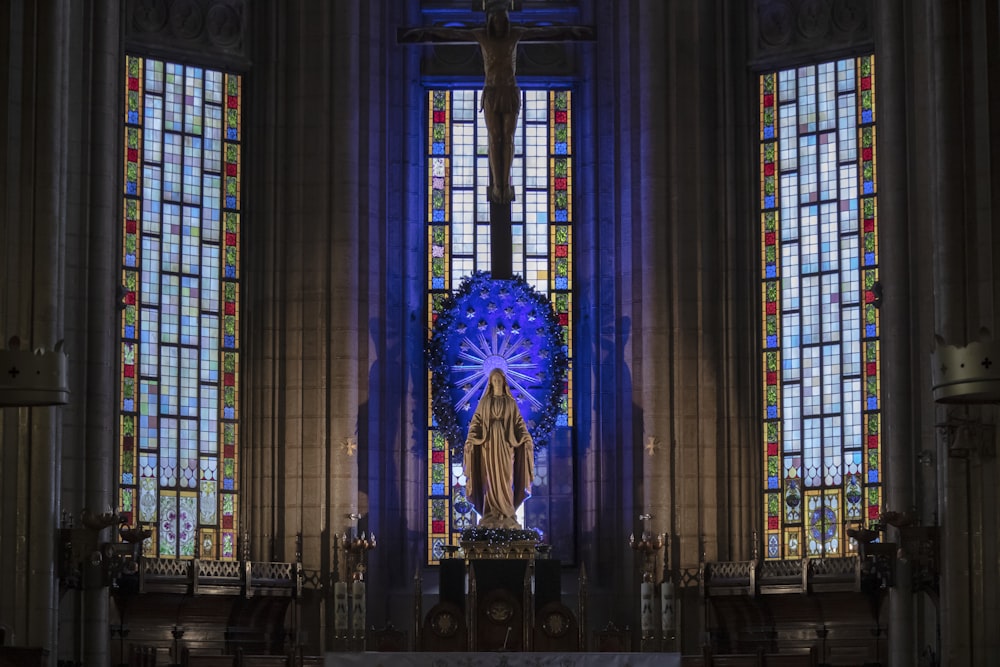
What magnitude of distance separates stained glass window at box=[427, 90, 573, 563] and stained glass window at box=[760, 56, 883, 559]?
3.50 metres

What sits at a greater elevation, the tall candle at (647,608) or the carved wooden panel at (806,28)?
the carved wooden panel at (806,28)

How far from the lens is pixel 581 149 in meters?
35.5

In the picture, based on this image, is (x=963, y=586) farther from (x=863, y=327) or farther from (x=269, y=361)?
(x=269, y=361)

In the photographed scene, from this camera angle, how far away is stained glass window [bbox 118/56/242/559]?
32.5 m

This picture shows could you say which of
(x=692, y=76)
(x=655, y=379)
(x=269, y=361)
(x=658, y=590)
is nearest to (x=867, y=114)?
(x=692, y=76)

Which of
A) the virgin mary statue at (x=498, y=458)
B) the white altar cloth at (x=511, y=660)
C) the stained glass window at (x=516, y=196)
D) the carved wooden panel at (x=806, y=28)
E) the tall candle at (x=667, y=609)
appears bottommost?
the white altar cloth at (x=511, y=660)

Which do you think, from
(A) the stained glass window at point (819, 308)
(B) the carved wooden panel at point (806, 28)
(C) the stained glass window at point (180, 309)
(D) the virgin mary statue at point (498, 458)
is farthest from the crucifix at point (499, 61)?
(A) the stained glass window at point (819, 308)

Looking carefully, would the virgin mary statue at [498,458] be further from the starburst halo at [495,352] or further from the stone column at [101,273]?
the stone column at [101,273]

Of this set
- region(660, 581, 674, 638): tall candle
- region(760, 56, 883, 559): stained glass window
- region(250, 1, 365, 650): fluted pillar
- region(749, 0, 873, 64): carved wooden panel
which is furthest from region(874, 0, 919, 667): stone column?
region(250, 1, 365, 650): fluted pillar

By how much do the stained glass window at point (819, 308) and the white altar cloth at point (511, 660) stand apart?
5.76m

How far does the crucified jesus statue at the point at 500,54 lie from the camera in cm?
3322

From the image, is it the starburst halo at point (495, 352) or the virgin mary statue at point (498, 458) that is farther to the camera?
the starburst halo at point (495, 352)

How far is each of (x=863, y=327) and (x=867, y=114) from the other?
3499 mm

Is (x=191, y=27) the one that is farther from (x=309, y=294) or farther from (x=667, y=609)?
(x=667, y=609)
